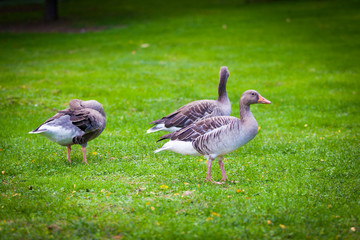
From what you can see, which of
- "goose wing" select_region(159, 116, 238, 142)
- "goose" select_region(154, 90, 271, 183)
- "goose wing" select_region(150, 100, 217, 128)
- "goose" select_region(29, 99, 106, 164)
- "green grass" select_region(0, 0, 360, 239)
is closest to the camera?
"green grass" select_region(0, 0, 360, 239)

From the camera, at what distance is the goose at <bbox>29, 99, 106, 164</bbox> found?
27.7 ft

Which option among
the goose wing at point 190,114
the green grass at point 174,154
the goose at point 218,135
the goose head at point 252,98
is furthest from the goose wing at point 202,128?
the goose wing at point 190,114

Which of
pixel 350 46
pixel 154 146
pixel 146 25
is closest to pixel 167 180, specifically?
pixel 154 146

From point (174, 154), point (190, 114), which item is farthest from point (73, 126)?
point (190, 114)

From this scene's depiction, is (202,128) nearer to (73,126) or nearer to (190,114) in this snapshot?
(190,114)

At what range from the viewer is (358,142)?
10.7 m

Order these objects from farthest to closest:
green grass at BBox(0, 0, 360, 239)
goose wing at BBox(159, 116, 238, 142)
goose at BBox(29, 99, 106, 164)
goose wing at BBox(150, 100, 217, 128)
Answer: goose wing at BBox(150, 100, 217, 128), goose at BBox(29, 99, 106, 164), goose wing at BBox(159, 116, 238, 142), green grass at BBox(0, 0, 360, 239)

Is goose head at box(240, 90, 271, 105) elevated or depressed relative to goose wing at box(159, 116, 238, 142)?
elevated

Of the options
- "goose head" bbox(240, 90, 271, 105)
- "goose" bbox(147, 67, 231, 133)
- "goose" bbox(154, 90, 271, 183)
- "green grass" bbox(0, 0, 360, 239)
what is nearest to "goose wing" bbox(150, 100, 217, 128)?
"goose" bbox(147, 67, 231, 133)

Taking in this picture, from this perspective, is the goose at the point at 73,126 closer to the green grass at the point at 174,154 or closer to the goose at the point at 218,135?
the green grass at the point at 174,154

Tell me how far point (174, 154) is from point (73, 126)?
2629 mm

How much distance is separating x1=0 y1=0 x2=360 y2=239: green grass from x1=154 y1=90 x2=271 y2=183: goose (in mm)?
697

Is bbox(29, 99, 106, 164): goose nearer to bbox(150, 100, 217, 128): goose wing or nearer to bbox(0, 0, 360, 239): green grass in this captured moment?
bbox(0, 0, 360, 239): green grass

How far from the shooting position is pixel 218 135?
24.7 ft
